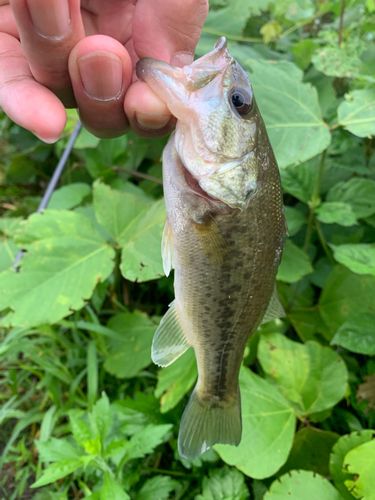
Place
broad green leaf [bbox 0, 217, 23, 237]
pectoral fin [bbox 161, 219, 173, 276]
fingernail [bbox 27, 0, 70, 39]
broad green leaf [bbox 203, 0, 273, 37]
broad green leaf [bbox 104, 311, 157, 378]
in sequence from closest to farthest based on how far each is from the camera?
fingernail [bbox 27, 0, 70, 39] < pectoral fin [bbox 161, 219, 173, 276] < broad green leaf [bbox 104, 311, 157, 378] < broad green leaf [bbox 0, 217, 23, 237] < broad green leaf [bbox 203, 0, 273, 37]

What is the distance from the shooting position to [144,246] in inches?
68.9

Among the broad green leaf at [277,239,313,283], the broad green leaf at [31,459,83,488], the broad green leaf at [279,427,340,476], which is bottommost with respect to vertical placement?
the broad green leaf at [279,427,340,476]

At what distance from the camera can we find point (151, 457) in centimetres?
180

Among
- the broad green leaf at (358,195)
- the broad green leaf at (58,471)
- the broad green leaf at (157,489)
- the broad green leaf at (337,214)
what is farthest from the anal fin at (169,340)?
the broad green leaf at (358,195)

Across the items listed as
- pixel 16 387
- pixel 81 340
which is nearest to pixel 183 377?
pixel 81 340

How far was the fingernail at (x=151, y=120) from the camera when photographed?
106 centimetres

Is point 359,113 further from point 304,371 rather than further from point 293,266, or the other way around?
point 304,371

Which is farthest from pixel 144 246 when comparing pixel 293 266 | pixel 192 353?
pixel 293 266

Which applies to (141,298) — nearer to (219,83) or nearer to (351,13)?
(219,83)

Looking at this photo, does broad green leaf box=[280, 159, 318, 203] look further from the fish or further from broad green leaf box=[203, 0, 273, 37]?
broad green leaf box=[203, 0, 273, 37]

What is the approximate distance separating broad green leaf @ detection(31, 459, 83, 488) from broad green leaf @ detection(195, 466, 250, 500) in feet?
1.73

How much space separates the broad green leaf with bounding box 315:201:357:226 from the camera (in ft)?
5.74

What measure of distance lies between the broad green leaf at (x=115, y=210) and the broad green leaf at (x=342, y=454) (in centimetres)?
144

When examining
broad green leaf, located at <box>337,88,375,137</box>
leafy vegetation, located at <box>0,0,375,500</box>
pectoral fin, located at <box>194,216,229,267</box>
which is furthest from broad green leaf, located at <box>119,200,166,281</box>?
broad green leaf, located at <box>337,88,375,137</box>
